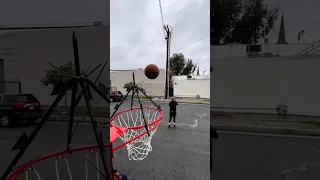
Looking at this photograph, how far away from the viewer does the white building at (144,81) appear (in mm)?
1354

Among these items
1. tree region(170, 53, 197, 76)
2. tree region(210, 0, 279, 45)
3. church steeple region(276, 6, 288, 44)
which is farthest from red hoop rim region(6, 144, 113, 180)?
church steeple region(276, 6, 288, 44)

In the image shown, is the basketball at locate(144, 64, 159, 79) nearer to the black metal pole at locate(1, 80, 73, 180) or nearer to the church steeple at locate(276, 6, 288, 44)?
the black metal pole at locate(1, 80, 73, 180)

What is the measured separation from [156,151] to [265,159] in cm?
128

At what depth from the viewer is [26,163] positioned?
3.73 ft

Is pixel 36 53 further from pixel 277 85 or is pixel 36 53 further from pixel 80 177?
pixel 277 85

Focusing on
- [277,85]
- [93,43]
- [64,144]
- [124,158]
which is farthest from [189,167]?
[93,43]

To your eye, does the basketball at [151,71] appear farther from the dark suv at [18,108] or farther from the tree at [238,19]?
the dark suv at [18,108]

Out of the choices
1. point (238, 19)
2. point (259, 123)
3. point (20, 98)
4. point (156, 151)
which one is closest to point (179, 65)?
point (238, 19)

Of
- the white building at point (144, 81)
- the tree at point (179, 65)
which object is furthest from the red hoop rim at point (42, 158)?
the tree at point (179, 65)

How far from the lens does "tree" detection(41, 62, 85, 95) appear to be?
107cm

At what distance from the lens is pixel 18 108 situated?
1131 mm

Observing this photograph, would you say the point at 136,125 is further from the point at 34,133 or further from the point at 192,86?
the point at 34,133

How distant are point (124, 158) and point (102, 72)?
1258 mm

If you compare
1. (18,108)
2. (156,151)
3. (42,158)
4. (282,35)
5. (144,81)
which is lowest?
(156,151)
